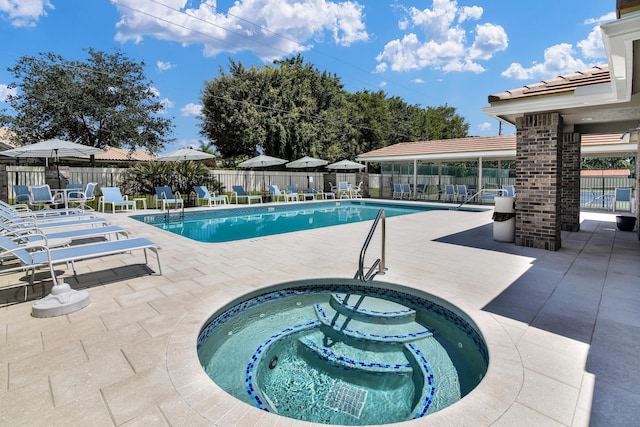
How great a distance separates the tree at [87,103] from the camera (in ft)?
63.1

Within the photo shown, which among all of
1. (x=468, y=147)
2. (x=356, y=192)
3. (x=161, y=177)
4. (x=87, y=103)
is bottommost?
(x=356, y=192)

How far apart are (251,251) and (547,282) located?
14.4 ft

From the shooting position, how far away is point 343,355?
124 inches

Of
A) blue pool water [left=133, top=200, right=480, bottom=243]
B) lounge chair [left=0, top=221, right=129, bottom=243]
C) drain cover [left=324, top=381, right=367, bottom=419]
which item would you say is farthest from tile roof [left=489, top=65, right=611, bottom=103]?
lounge chair [left=0, top=221, right=129, bottom=243]

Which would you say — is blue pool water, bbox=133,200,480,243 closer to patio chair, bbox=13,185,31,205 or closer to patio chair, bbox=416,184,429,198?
patio chair, bbox=13,185,31,205

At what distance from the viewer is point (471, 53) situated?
32594 millimetres

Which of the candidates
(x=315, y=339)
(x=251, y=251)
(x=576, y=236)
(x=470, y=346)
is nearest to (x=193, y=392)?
(x=315, y=339)

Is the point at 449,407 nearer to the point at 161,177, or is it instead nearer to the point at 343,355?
the point at 343,355

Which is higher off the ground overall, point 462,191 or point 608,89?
point 608,89

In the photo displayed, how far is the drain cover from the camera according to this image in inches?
96.0

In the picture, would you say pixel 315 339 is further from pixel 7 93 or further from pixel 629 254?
pixel 7 93

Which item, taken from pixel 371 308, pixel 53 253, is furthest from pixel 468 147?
pixel 53 253

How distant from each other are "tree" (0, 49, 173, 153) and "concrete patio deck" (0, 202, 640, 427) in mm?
19066

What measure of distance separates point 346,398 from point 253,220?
10.1 metres
